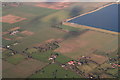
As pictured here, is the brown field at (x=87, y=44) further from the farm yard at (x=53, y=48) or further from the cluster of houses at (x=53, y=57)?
the cluster of houses at (x=53, y=57)

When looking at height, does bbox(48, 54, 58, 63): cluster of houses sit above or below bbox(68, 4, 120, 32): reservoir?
below

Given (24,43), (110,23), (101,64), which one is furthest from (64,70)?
(110,23)

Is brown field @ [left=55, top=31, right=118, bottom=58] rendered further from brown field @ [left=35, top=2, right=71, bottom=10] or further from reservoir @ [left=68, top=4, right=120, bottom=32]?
brown field @ [left=35, top=2, right=71, bottom=10]

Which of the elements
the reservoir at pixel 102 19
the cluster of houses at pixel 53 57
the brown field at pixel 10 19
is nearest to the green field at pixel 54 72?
the cluster of houses at pixel 53 57

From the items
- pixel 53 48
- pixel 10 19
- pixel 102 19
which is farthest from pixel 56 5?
pixel 53 48


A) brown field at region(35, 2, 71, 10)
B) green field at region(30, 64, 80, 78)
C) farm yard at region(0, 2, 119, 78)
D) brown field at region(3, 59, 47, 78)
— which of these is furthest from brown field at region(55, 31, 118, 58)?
brown field at region(35, 2, 71, 10)

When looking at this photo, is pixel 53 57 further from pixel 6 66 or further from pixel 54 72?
pixel 6 66

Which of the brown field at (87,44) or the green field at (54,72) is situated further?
the brown field at (87,44)

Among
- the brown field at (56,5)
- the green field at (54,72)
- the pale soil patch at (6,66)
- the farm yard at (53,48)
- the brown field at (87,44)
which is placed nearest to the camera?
the green field at (54,72)
